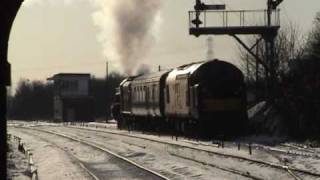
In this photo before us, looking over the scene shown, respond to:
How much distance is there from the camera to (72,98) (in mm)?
114188

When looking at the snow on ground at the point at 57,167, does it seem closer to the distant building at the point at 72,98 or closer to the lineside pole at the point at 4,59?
the lineside pole at the point at 4,59

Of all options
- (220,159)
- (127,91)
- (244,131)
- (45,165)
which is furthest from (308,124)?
(127,91)

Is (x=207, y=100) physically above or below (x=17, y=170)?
above

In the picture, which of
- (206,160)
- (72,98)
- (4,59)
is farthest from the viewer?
(72,98)

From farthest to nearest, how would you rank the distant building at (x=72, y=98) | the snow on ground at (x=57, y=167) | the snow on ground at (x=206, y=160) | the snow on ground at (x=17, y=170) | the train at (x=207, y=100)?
the distant building at (x=72, y=98) < the train at (x=207, y=100) < the snow on ground at (x=57, y=167) < the snow on ground at (x=17, y=170) < the snow on ground at (x=206, y=160)

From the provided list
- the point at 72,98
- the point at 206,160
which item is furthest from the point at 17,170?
the point at 72,98

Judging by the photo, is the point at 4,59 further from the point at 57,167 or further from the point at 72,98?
the point at 72,98

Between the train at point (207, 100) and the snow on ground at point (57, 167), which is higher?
the train at point (207, 100)

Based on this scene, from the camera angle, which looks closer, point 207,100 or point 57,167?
point 57,167

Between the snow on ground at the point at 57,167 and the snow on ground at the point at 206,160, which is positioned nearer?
the snow on ground at the point at 206,160

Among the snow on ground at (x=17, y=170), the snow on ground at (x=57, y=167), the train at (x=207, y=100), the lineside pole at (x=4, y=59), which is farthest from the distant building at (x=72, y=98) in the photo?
the lineside pole at (x=4, y=59)

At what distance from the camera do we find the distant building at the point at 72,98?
111625mm

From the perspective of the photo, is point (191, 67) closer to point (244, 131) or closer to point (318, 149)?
point (244, 131)

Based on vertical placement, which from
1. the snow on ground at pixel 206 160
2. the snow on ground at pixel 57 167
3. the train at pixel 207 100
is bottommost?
the snow on ground at pixel 57 167
